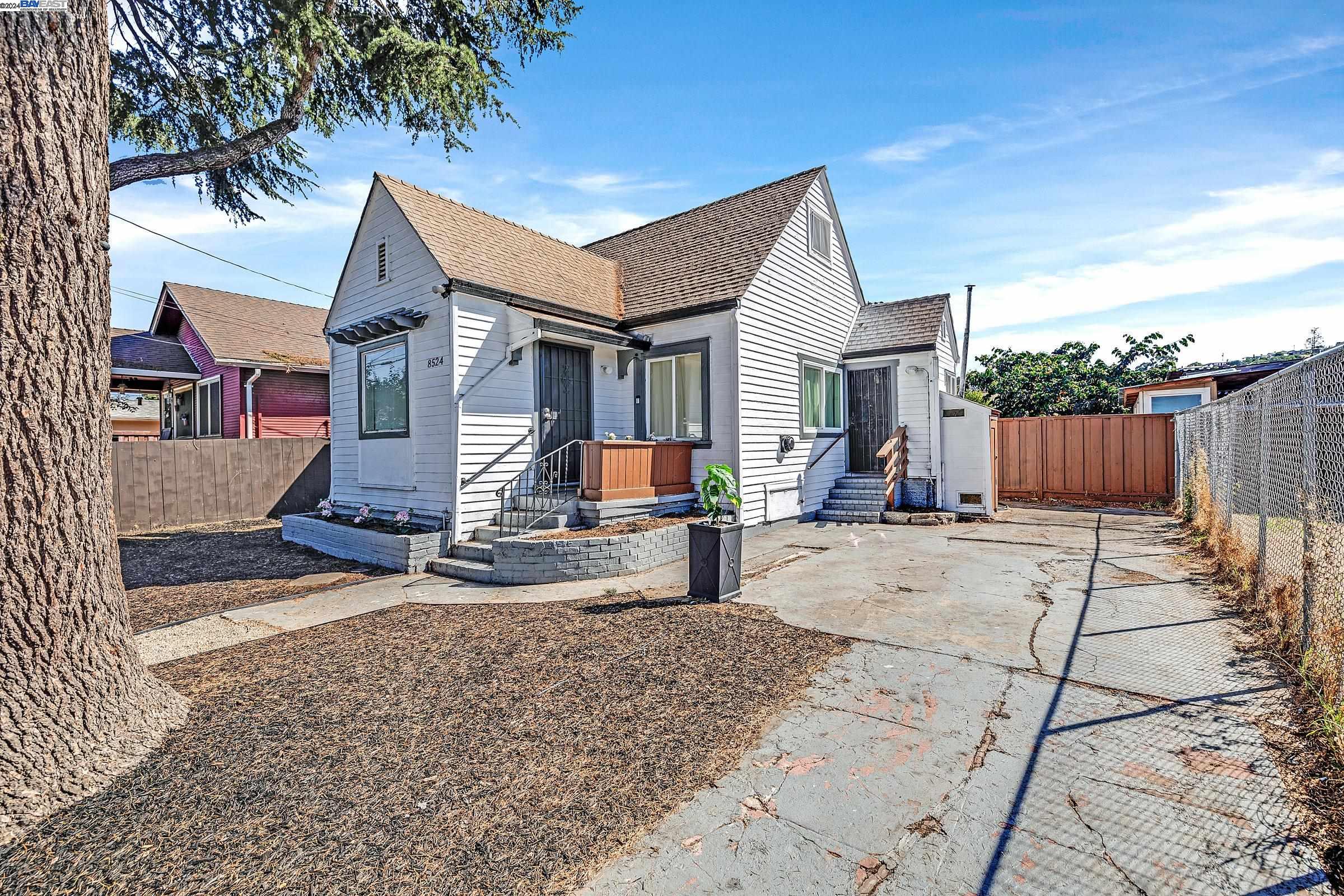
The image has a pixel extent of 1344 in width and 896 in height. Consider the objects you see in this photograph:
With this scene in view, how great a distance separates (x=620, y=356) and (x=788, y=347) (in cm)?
330

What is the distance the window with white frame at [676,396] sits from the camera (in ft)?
33.2

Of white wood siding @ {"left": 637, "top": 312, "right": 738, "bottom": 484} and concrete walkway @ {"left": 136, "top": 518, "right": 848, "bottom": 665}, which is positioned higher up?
white wood siding @ {"left": 637, "top": 312, "right": 738, "bottom": 484}

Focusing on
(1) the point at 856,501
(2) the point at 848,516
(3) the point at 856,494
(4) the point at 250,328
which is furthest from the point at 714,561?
(4) the point at 250,328

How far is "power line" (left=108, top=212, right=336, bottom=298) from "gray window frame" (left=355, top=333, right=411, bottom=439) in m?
1.76

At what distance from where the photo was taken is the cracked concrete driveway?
2.15 meters

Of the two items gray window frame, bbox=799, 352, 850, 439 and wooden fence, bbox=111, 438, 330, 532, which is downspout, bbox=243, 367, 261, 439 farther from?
gray window frame, bbox=799, 352, 850, 439

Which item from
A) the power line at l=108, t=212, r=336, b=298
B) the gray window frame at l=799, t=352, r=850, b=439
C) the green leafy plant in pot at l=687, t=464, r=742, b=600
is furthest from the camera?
the power line at l=108, t=212, r=336, b=298

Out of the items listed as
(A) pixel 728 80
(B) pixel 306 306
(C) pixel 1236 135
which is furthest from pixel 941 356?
(B) pixel 306 306

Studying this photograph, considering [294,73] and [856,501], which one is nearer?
[294,73]

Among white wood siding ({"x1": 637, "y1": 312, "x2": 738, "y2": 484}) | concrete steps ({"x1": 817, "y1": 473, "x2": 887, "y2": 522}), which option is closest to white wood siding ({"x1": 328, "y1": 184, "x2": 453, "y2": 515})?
white wood siding ({"x1": 637, "y1": 312, "x2": 738, "y2": 484})

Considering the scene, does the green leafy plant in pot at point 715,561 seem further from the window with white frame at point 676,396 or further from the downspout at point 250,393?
the downspout at point 250,393

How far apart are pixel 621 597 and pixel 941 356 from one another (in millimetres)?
10134

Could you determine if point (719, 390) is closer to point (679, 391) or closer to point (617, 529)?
point (679, 391)

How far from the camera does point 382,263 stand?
9.87 metres
